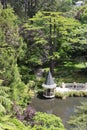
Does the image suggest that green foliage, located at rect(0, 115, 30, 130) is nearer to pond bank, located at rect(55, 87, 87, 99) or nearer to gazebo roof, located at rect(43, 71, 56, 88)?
pond bank, located at rect(55, 87, 87, 99)

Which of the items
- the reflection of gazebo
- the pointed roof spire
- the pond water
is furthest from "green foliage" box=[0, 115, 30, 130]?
the pointed roof spire

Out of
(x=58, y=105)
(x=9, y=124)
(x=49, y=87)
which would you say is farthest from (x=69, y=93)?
(x=9, y=124)

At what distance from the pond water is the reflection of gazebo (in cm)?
53

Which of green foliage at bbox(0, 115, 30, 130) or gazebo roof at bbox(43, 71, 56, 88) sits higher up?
green foliage at bbox(0, 115, 30, 130)

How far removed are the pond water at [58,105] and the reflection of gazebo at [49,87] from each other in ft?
1.75

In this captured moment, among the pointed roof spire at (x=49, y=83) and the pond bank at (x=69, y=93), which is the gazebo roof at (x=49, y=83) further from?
the pond bank at (x=69, y=93)

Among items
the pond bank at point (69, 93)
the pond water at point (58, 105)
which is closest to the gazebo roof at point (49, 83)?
the pond bank at point (69, 93)

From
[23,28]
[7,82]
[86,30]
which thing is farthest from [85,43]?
[7,82]

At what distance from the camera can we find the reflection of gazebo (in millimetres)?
28703

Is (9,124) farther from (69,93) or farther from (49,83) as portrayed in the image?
(69,93)

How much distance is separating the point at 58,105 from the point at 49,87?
2171mm

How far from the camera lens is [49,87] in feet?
94.2

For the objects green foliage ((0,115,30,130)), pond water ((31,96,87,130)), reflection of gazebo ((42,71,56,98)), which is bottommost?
pond water ((31,96,87,130))

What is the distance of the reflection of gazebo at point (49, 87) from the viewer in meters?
28.7
